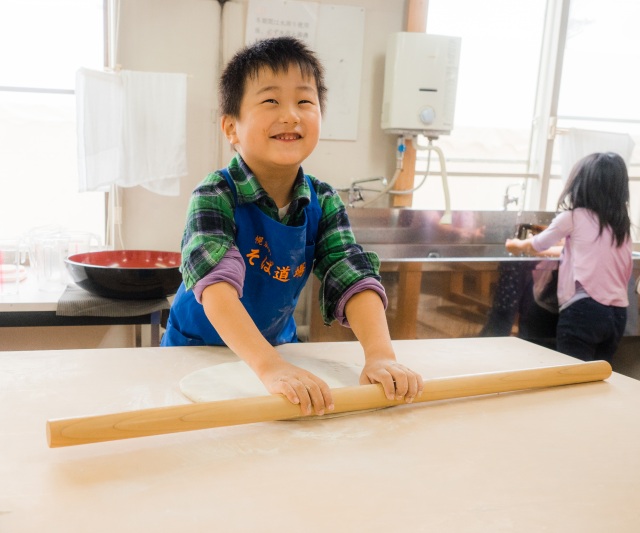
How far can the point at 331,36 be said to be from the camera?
2.58m

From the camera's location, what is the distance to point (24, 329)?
2268 millimetres

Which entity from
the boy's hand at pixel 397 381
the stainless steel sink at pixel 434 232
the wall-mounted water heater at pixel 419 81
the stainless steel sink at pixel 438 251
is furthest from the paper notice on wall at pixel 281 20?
the boy's hand at pixel 397 381

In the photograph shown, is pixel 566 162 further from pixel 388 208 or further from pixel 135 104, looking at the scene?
pixel 135 104

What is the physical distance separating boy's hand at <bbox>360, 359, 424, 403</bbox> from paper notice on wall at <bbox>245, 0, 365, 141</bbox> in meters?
1.82

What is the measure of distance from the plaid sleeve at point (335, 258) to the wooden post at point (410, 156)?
155cm

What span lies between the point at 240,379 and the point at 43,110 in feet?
6.39

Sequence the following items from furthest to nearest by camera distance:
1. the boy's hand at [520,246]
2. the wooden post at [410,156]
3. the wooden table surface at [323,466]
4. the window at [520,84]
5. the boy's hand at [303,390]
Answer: the window at [520,84]
the wooden post at [410,156]
the boy's hand at [520,246]
the boy's hand at [303,390]
the wooden table surface at [323,466]

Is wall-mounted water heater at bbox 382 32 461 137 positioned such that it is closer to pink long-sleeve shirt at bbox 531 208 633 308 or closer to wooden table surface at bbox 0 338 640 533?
pink long-sleeve shirt at bbox 531 208 633 308

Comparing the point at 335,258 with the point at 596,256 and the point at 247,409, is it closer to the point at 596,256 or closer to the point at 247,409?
the point at 247,409

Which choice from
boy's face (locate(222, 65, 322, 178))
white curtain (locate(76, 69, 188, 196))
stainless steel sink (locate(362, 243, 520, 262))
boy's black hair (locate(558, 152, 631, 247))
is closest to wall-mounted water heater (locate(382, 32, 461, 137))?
stainless steel sink (locate(362, 243, 520, 262))

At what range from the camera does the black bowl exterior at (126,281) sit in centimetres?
168

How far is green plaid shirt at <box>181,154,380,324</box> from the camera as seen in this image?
982 millimetres

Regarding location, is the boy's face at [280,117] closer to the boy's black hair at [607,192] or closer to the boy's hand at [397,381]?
the boy's hand at [397,381]

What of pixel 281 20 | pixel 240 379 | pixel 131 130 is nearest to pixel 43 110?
pixel 131 130
